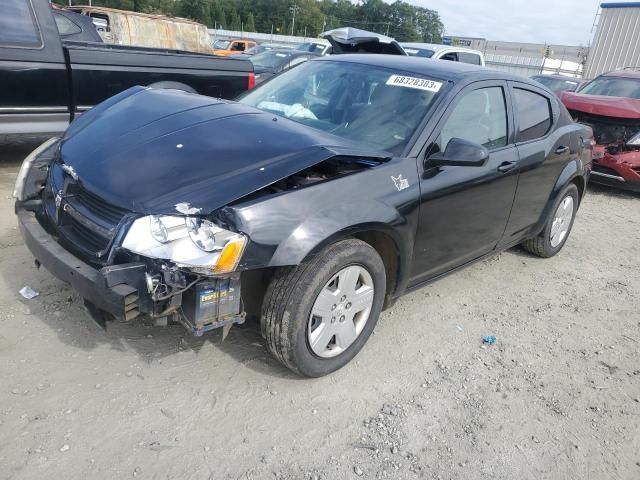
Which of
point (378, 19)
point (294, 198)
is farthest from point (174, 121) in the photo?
point (378, 19)

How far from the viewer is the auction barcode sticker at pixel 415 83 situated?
11.0 feet

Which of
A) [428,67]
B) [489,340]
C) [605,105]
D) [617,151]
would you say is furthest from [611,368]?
[605,105]

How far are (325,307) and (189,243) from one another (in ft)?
2.66

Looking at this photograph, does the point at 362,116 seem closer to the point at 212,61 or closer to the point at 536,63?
the point at 212,61

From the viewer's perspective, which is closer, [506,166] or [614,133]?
[506,166]

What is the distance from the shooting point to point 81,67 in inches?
222

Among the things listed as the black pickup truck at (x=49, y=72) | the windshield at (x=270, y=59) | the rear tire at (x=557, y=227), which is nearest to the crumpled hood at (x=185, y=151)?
the rear tire at (x=557, y=227)

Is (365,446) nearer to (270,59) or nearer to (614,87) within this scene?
(614,87)

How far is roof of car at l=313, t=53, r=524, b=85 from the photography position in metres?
3.49

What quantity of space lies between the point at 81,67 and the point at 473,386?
505 centimetres

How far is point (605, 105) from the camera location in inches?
310

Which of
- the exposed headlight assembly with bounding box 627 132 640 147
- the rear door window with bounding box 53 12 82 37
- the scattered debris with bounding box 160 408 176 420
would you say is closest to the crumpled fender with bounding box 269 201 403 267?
the scattered debris with bounding box 160 408 176 420

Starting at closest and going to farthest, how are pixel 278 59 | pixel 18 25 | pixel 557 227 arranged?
pixel 557 227, pixel 18 25, pixel 278 59

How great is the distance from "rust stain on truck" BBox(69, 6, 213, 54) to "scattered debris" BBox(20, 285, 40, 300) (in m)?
8.79
